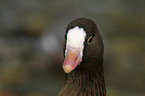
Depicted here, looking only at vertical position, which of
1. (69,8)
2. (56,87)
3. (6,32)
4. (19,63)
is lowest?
(56,87)

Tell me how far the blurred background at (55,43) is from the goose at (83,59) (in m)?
2.34

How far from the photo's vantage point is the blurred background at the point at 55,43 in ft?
17.0

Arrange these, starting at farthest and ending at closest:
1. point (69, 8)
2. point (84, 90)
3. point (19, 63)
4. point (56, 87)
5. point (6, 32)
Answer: point (69, 8)
point (6, 32)
point (19, 63)
point (56, 87)
point (84, 90)

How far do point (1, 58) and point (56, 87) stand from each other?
1.34m

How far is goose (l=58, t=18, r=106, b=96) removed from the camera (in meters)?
2.31

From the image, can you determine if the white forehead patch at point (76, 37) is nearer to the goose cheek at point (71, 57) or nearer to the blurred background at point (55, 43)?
the goose cheek at point (71, 57)

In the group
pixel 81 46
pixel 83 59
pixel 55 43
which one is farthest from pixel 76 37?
pixel 55 43

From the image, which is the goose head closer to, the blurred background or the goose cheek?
the goose cheek

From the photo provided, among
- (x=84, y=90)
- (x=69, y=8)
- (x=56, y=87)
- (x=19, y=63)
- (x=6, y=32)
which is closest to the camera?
(x=84, y=90)

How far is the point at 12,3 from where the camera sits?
6.48 m

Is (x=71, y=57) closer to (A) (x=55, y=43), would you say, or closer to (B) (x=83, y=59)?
(B) (x=83, y=59)

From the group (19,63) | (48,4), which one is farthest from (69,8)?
(19,63)

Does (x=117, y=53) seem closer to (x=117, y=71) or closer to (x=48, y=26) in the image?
(x=117, y=71)

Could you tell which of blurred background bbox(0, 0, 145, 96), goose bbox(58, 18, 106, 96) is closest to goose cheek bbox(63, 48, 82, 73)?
goose bbox(58, 18, 106, 96)
